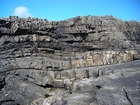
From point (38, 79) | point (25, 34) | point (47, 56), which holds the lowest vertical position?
point (38, 79)

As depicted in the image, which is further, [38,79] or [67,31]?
[67,31]

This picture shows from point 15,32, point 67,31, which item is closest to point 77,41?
point 67,31

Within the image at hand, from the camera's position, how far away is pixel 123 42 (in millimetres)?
18531

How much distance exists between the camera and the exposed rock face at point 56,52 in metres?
12.7

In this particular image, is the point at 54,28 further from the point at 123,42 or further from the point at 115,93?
the point at 115,93

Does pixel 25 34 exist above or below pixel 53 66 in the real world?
above

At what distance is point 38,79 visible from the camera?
1394 cm

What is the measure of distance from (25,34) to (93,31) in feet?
28.2

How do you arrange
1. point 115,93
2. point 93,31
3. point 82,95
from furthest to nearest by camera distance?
1. point 93,31
2. point 82,95
3. point 115,93

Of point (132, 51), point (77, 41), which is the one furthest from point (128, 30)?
point (77, 41)

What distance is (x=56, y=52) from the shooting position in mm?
16922

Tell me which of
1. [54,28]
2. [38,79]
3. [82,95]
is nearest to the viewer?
[82,95]

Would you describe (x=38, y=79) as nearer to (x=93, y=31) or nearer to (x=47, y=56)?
(x=47, y=56)

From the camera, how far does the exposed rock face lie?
12.7 meters
